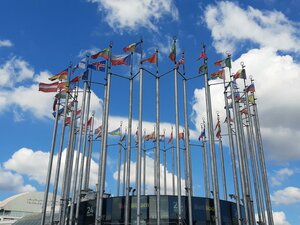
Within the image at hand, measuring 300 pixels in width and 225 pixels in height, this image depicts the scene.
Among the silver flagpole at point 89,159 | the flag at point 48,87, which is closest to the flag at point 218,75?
the flag at point 48,87

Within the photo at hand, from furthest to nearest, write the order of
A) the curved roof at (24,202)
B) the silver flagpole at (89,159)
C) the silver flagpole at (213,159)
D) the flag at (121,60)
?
the curved roof at (24,202) → the silver flagpole at (89,159) → the flag at (121,60) → the silver flagpole at (213,159)

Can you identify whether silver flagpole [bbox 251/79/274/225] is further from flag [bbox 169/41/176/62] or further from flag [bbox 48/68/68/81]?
flag [bbox 48/68/68/81]

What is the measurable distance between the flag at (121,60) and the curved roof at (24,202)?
119 meters

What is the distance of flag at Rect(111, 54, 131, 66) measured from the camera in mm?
44969

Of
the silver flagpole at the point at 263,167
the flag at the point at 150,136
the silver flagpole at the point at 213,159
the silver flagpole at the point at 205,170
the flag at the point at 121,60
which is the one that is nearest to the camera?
the silver flagpole at the point at 213,159

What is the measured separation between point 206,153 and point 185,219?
1010 inches

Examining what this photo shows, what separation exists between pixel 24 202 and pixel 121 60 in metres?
120

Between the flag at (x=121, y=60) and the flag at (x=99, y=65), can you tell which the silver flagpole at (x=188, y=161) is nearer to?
the flag at (x=121, y=60)

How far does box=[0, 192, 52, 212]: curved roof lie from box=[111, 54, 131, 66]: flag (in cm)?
11857

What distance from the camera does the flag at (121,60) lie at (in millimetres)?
44969

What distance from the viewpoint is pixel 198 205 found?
44562 mm

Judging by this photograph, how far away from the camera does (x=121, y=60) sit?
44.9m

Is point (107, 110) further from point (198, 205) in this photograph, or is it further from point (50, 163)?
point (198, 205)

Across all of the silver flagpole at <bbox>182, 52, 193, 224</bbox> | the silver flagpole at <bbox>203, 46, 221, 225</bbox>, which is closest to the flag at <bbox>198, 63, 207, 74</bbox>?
the silver flagpole at <bbox>203, 46, 221, 225</bbox>
